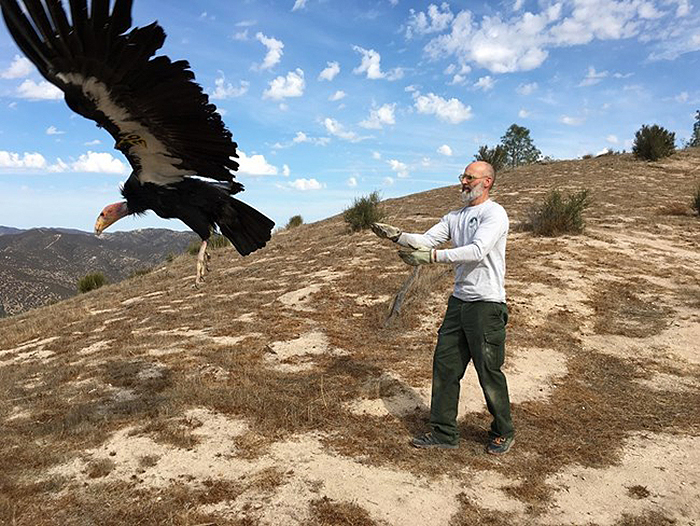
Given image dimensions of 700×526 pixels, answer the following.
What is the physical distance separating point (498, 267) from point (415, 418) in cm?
170

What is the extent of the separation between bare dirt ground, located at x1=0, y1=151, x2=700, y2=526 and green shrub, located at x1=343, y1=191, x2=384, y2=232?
12.7ft

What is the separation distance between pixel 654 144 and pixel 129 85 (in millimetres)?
22408

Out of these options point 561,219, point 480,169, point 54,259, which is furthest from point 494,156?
point 54,259

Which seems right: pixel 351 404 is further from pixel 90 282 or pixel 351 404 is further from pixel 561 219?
pixel 90 282

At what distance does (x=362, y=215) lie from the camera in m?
13.7

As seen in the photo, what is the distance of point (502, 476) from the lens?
11.7 ft

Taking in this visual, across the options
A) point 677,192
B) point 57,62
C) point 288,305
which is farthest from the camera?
point 677,192

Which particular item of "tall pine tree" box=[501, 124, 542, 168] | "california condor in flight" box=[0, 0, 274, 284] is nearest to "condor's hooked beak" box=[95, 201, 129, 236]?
"california condor in flight" box=[0, 0, 274, 284]

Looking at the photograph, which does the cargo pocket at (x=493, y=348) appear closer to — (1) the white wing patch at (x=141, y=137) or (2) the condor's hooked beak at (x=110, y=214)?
(1) the white wing patch at (x=141, y=137)

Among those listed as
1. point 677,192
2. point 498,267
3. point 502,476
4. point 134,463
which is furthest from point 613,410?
point 677,192

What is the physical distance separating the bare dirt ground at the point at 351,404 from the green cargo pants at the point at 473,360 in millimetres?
278

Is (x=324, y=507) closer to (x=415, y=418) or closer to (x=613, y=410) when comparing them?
(x=415, y=418)

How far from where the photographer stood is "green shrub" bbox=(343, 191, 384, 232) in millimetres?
13586

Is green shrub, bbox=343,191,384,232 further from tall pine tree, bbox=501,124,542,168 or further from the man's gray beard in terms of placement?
tall pine tree, bbox=501,124,542,168
